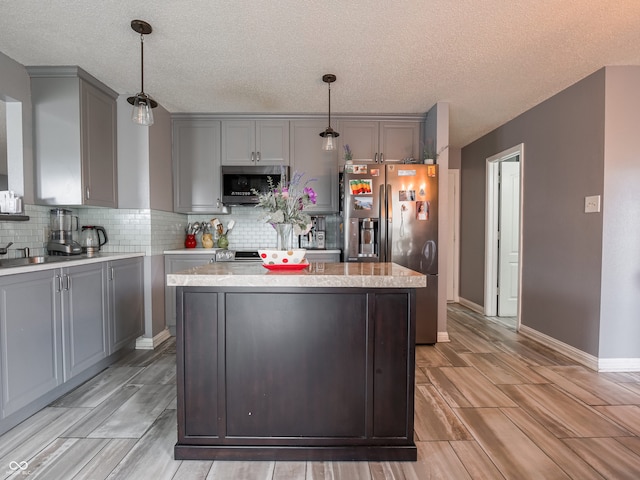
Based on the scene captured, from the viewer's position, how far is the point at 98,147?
281 centimetres

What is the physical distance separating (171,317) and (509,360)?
334 cm

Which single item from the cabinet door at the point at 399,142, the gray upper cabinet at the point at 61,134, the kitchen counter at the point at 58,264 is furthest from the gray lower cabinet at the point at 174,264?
the cabinet door at the point at 399,142

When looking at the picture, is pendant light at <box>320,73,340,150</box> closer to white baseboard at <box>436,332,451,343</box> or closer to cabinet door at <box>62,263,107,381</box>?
cabinet door at <box>62,263,107,381</box>

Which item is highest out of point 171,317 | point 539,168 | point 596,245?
point 539,168

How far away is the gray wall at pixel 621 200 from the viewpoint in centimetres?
255

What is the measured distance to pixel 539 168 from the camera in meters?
3.29

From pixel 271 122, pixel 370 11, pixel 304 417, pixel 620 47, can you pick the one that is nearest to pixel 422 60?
pixel 370 11

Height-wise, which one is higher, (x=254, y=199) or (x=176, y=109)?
(x=176, y=109)

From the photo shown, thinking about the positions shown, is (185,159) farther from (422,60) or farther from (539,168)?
(539,168)

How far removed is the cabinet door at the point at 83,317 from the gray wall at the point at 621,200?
401 cm

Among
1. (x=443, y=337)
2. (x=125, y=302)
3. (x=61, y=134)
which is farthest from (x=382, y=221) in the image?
(x=61, y=134)

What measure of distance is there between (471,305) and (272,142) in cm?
359

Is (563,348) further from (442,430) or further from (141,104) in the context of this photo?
(141,104)

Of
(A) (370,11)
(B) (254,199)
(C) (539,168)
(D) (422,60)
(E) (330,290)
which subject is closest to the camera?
(E) (330,290)
